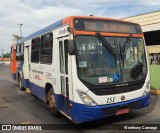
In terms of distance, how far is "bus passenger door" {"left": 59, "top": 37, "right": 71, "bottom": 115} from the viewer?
6.47 m

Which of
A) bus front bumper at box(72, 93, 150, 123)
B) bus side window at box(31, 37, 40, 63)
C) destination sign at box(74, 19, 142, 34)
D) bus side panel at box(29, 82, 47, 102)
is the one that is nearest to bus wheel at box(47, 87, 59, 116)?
bus side panel at box(29, 82, 47, 102)

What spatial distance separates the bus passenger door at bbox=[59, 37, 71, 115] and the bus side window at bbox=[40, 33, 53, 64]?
0.85 metres

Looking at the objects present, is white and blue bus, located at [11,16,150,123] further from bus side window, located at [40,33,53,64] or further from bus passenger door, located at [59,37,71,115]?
bus side window, located at [40,33,53,64]

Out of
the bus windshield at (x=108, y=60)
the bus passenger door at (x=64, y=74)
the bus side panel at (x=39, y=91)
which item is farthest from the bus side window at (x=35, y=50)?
the bus windshield at (x=108, y=60)

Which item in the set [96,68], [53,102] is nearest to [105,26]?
[96,68]

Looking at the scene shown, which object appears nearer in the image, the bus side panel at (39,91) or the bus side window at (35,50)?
the bus side panel at (39,91)

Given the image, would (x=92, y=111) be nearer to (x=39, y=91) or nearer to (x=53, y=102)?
(x=53, y=102)

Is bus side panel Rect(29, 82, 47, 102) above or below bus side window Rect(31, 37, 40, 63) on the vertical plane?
below

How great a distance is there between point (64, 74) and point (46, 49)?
6.15 ft

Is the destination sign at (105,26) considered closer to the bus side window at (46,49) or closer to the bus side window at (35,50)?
the bus side window at (46,49)

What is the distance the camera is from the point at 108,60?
6.32 meters

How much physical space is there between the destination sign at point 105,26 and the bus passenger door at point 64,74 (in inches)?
21.8

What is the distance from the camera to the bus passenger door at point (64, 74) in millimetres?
6473

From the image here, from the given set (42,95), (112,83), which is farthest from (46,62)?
(112,83)
